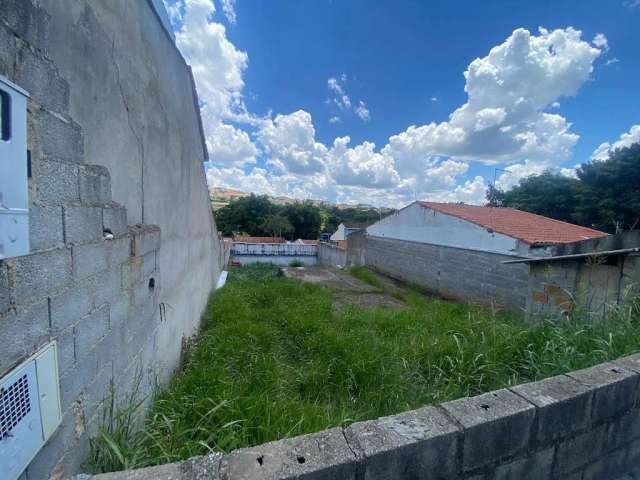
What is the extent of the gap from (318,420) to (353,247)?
16435 mm

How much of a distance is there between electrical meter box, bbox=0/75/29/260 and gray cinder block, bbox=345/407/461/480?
52.0 inches

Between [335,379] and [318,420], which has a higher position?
[318,420]

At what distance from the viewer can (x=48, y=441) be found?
3.59 feet

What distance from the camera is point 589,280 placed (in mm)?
4336

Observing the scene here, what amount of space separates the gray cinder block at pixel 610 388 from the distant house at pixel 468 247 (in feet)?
18.9

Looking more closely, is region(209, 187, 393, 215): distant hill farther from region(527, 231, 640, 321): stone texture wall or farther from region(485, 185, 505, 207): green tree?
region(527, 231, 640, 321): stone texture wall

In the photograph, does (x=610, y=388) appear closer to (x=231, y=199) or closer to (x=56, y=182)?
(x=56, y=182)

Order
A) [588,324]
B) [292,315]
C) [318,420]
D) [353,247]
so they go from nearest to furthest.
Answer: [318,420]
[588,324]
[292,315]
[353,247]

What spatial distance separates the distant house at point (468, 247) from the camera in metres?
8.08

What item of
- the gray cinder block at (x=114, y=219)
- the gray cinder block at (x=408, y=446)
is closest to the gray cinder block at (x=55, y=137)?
the gray cinder block at (x=114, y=219)

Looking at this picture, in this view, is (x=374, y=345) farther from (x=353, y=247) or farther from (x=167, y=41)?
(x=353, y=247)

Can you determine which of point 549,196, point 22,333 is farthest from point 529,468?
point 549,196

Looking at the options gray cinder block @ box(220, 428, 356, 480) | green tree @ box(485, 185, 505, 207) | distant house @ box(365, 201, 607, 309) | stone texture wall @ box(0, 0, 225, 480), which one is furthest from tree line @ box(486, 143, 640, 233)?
stone texture wall @ box(0, 0, 225, 480)

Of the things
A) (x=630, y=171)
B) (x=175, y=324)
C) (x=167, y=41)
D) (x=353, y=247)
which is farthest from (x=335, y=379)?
(x=630, y=171)
